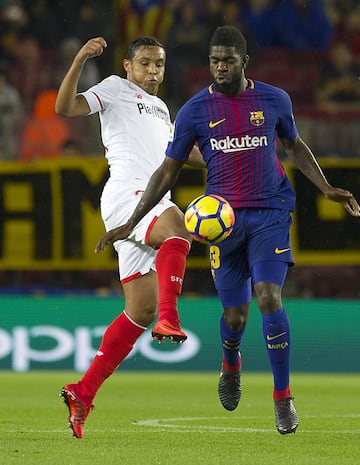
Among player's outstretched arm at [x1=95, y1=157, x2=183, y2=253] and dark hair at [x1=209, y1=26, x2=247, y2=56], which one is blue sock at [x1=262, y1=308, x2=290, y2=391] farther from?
dark hair at [x1=209, y1=26, x2=247, y2=56]

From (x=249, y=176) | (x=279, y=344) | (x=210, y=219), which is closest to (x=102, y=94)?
(x=249, y=176)

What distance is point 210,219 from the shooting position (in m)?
6.55

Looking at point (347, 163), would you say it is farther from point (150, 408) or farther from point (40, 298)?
point (150, 408)

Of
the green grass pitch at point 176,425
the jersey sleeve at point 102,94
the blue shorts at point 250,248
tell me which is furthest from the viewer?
the jersey sleeve at point 102,94

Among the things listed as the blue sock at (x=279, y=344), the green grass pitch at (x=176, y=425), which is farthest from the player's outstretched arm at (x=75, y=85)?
the green grass pitch at (x=176, y=425)

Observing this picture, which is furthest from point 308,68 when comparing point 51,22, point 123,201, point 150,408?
point 123,201

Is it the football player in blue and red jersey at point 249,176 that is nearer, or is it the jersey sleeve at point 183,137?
the football player in blue and red jersey at point 249,176

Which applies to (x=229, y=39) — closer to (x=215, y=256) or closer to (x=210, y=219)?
(x=210, y=219)

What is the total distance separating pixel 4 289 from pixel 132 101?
6216 millimetres

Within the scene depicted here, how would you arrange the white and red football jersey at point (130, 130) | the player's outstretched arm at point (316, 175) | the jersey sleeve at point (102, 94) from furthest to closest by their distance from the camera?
1. the white and red football jersey at point (130, 130)
2. the jersey sleeve at point (102, 94)
3. the player's outstretched arm at point (316, 175)

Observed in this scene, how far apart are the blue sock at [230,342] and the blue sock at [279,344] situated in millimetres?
727

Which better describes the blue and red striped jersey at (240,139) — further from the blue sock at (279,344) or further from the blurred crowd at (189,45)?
the blurred crowd at (189,45)

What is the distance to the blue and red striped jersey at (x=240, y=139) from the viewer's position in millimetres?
6773

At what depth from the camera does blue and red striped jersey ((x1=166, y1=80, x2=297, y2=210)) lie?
267 inches
